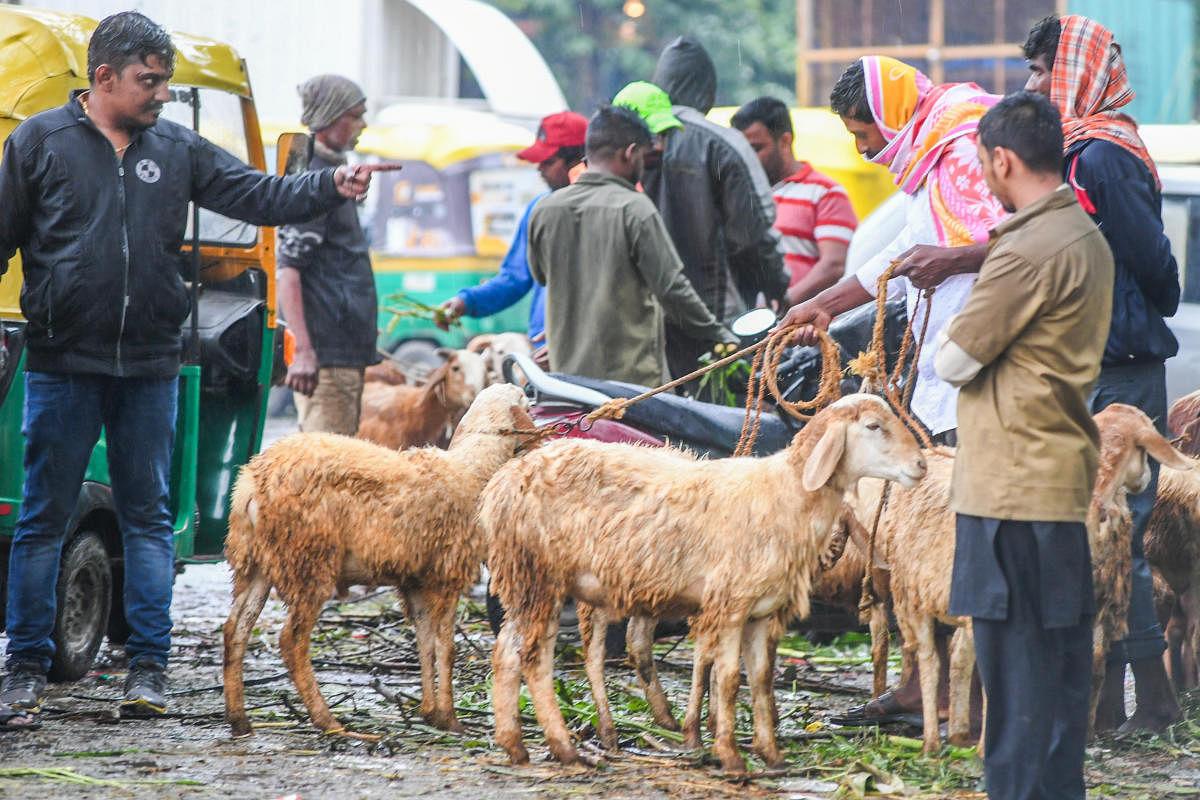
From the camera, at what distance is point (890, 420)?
488cm

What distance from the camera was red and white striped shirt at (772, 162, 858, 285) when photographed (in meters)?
9.16

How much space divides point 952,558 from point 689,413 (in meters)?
1.70

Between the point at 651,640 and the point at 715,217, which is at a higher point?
the point at 715,217

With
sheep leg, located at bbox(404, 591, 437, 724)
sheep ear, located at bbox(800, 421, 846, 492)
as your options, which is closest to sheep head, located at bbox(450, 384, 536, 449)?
sheep leg, located at bbox(404, 591, 437, 724)

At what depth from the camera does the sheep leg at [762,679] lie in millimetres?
4980

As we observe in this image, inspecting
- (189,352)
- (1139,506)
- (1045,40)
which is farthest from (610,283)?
(1139,506)

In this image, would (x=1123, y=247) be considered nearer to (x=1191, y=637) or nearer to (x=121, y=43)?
(x=1191, y=637)

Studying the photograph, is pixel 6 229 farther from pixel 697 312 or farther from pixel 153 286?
pixel 697 312

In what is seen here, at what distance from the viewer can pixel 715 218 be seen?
26.7 ft

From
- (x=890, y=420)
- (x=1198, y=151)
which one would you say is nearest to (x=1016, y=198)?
(x=890, y=420)

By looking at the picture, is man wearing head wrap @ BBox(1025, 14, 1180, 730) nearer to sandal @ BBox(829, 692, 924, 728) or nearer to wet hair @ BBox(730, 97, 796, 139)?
sandal @ BBox(829, 692, 924, 728)

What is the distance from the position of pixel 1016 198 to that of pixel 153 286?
10.7 feet

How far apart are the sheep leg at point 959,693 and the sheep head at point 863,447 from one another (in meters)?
0.67

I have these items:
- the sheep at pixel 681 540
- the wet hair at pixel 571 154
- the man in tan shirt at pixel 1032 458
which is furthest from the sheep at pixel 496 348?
the man in tan shirt at pixel 1032 458
